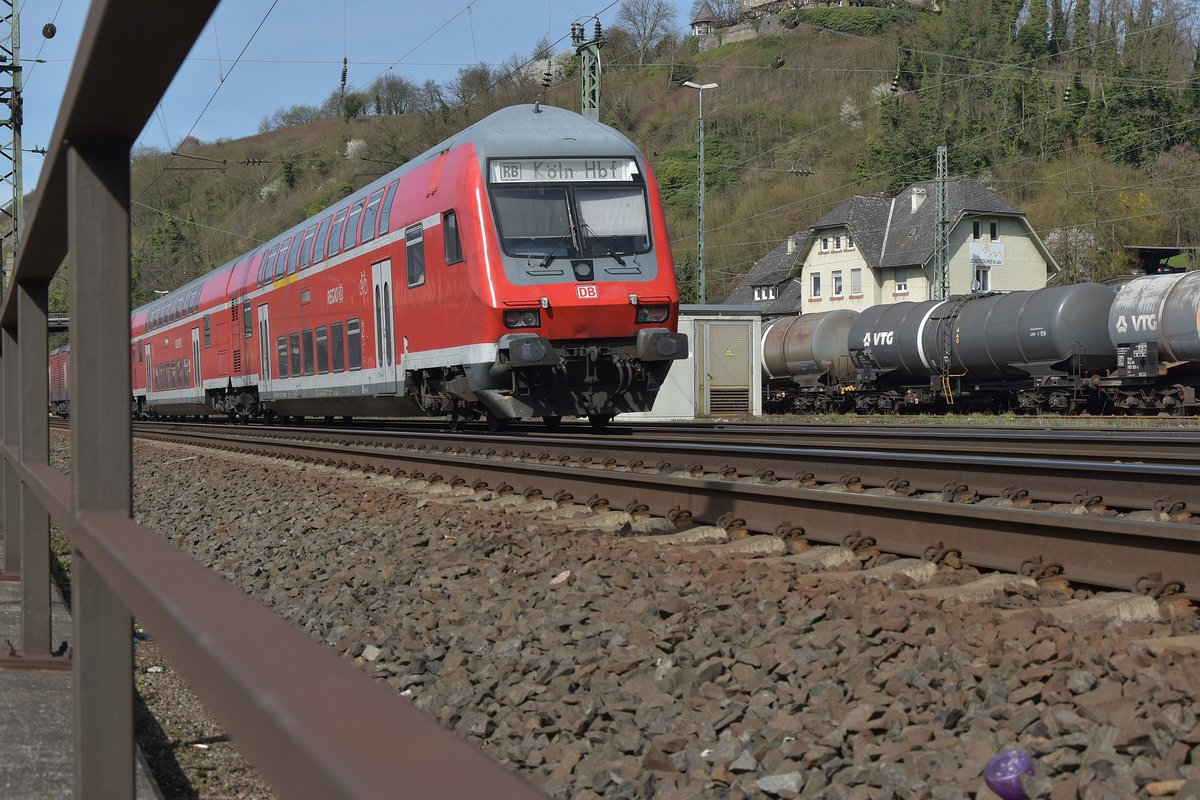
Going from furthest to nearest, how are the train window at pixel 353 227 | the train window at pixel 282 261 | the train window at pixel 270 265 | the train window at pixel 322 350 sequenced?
the train window at pixel 270 265 → the train window at pixel 282 261 → the train window at pixel 322 350 → the train window at pixel 353 227

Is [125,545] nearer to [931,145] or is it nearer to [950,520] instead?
[950,520]

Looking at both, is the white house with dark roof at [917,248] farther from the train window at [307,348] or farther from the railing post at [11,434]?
the railing post at [11,434]

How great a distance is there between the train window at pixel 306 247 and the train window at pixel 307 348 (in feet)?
3.63

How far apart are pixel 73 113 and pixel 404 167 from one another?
14.7 m

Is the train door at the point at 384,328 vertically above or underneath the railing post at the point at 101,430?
above

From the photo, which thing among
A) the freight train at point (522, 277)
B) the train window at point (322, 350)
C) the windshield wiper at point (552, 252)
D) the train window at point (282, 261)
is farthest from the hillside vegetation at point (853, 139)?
the windshield wiper at point (552, 252)

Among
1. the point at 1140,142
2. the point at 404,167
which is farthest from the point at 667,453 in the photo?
the point at 1140,142

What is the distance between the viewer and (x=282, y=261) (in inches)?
852

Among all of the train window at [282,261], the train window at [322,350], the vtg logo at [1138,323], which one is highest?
the train window at [282,261]

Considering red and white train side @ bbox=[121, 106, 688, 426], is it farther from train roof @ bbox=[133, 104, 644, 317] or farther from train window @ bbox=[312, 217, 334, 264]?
train window @ bbox=[312, 217, 334, 264]

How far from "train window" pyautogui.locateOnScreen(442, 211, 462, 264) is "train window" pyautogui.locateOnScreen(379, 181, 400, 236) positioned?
233 cm

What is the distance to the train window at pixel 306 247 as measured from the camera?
19891 millimetres

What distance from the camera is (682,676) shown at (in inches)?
154

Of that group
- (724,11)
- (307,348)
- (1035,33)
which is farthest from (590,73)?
(724,11)
